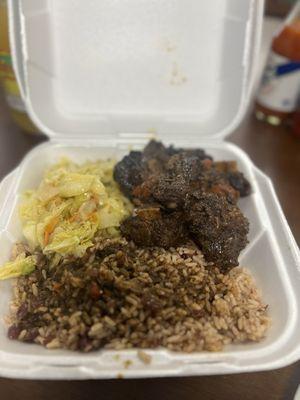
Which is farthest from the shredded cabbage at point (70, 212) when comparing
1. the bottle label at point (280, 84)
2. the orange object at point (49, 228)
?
the bottle label at point (280, 84)

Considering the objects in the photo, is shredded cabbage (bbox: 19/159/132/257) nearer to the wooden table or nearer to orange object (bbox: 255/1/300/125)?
the wooden table

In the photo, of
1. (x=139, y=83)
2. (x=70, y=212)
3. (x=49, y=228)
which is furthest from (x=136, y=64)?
(x=49, y=228)

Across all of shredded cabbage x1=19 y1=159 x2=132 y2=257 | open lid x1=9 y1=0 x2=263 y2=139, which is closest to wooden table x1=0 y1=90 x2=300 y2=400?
shredded cabbage x1=19 y1=159 x2=132 y2=257

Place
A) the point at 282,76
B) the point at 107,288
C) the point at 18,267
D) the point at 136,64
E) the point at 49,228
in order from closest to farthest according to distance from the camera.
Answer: the point at 107,288
the point at 18,267
the point at 49,228
the point at 136,64
the point at 282,76

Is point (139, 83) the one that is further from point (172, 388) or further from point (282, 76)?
point (172, 388)

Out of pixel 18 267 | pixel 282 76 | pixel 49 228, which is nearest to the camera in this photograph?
pixel 18 267

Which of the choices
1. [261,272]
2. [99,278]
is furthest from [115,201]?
[261,272]

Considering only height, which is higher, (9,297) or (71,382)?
(9,297)

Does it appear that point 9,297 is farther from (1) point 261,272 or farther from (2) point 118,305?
(1) point 261,272
